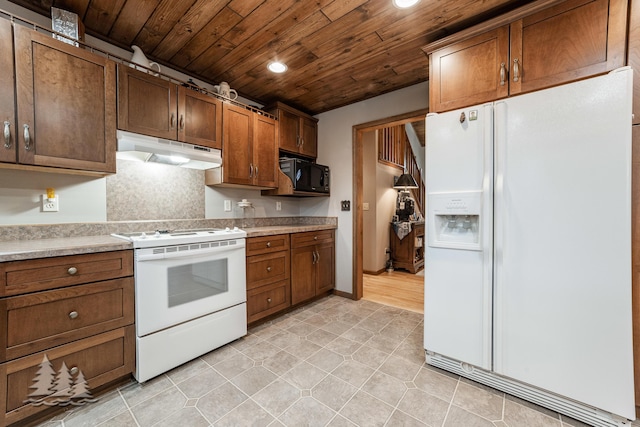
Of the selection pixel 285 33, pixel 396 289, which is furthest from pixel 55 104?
pixel 396 289

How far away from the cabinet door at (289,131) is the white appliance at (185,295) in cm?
134

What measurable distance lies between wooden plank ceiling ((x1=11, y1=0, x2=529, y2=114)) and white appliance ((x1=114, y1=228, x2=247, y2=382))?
1518 mm

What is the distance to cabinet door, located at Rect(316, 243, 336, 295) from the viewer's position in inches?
120

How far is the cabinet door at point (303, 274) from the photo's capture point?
2.72 metres

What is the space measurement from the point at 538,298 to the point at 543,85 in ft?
3.99

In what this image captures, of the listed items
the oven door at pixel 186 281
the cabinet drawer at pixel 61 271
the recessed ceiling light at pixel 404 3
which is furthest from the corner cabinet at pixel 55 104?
the recessed ceiling light at pixel 404 3

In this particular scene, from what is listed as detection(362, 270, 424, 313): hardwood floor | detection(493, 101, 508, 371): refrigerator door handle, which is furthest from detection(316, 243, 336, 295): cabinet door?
detection(493, 101, 508, 371): refrigerator door handle

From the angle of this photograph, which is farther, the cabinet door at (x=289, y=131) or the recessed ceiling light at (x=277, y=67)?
the cabinet door at (x=289, y=131)

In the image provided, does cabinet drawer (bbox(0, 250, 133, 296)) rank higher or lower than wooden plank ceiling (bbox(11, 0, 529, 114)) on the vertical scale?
lower

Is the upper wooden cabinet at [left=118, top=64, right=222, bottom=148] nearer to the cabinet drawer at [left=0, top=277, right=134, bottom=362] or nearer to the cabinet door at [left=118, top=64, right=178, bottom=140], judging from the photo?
the cabinet door at [left=118, top=64, right=178, bottom=140]

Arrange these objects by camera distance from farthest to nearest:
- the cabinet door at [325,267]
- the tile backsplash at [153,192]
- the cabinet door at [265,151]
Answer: the cabinet door at [325,267] < the cabinet door at [265,151] < the tile backsplash at [153,192]

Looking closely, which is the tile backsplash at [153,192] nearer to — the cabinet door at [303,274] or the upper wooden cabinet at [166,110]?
the upper wooden cabinet at [166,110]

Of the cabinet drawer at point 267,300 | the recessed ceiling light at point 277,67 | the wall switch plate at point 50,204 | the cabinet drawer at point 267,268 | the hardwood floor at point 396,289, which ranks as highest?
the recessed ceiling light at point 277,67

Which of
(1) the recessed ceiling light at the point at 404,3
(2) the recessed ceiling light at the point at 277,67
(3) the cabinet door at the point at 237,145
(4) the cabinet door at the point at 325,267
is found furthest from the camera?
(4) the cabinet door at the point at 325,267
